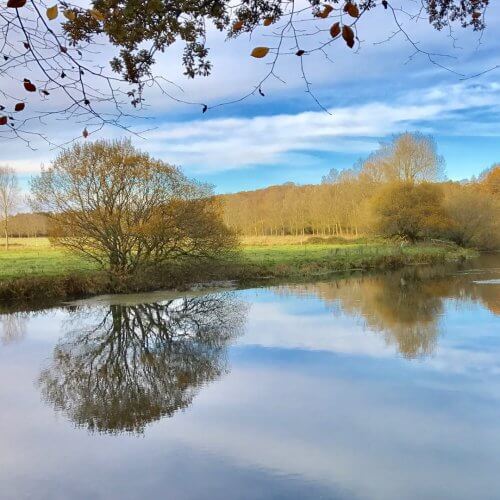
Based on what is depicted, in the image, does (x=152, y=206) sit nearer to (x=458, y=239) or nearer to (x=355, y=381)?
(x=355, y=381)

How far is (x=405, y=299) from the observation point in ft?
52.9

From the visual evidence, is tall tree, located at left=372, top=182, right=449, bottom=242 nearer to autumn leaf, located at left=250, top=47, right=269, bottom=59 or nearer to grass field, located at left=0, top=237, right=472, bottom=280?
grass field, located at left=0, top=237, right=472, bottom=280

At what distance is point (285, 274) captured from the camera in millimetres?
23734

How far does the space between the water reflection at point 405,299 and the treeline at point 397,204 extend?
11.6 meters

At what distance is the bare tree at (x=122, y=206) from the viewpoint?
1752 cm

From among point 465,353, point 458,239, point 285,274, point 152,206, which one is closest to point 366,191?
point 458,239

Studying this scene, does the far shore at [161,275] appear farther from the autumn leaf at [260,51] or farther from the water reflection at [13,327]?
the autumn leaf at [260,51]

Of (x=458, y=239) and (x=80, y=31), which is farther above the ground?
(x=80, y=31)

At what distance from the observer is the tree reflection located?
6.95 m

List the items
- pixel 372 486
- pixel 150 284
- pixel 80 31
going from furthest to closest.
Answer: pixel 150 284, pixel 372 486, pixel 80 31

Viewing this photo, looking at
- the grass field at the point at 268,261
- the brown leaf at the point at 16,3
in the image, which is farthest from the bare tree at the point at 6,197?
the brown leaf at the point at 16,3

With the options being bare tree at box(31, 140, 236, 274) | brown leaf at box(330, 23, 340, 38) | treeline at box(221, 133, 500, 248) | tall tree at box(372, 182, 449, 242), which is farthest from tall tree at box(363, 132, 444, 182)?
brown leaf at box(330, 23, 340, 38)

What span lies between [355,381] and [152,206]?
12.2 meters

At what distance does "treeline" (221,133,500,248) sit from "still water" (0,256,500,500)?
1896 cm
